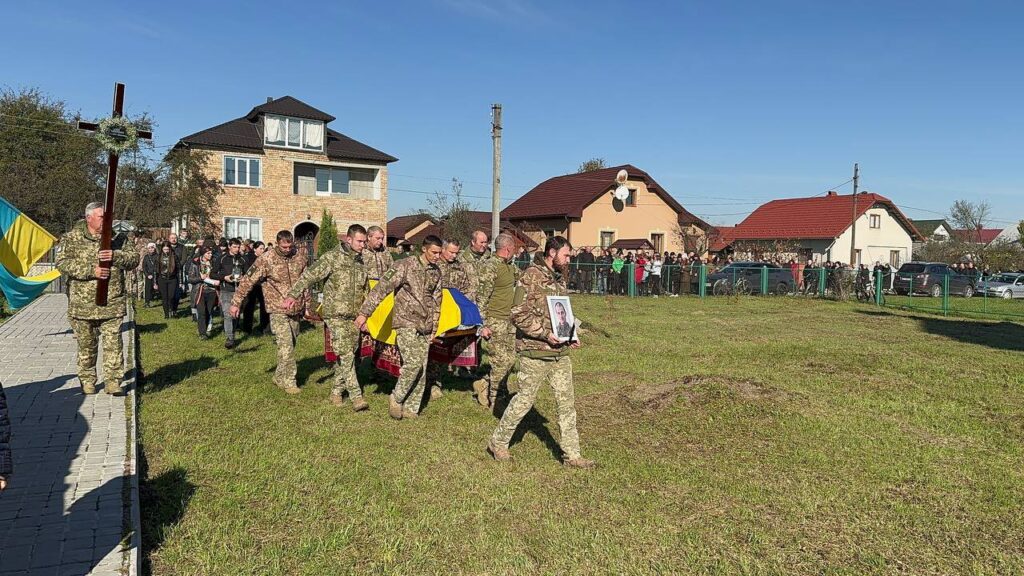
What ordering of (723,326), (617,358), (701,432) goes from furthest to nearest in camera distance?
(723,326) → (617,358) → (701,432)

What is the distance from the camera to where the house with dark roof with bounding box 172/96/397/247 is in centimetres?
3872

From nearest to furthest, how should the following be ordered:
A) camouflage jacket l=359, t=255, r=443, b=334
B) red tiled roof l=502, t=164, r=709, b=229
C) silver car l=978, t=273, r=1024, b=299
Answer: camouflage jacket l=359, t=255, r=443, b=334 < silver car l=978, t=273, r=1024, b=299 < red tiled roof l=502, t=164, r=709, b=229

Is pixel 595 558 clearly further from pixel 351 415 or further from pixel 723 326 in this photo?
pixel 723 326

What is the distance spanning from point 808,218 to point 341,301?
175ft

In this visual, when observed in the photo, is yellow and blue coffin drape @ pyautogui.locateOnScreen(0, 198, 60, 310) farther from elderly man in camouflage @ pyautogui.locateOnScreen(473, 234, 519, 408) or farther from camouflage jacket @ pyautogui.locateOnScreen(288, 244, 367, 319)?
elderly man in camouflage @ pyautogui.locateOnScreen(473, 234, 519, 408)

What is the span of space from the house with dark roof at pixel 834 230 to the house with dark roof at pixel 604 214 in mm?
4908

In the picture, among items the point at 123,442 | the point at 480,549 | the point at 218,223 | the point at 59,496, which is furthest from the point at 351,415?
A: the point at 218,223

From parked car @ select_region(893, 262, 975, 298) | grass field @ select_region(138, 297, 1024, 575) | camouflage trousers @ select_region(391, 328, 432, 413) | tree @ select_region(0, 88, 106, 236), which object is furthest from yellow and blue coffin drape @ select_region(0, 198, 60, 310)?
parked car @ select_region(893, 262, 975, 298)

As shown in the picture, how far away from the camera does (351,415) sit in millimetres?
7996

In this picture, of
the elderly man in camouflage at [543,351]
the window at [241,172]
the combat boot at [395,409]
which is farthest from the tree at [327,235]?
the elderly man in camouflage at [543,351]

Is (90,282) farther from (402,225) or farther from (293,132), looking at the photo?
(402,225)

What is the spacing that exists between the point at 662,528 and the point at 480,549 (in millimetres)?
1259

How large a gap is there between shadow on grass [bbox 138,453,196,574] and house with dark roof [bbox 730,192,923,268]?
4797 centimetres

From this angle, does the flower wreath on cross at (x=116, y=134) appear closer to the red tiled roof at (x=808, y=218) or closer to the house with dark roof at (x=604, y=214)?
the house with dark roof at (x=604, y=214)
